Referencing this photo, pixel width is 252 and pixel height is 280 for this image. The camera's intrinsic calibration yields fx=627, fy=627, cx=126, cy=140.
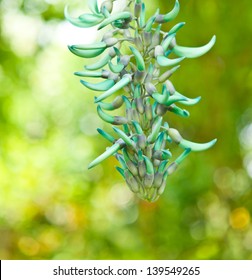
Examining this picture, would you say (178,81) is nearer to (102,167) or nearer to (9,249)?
(102,167)

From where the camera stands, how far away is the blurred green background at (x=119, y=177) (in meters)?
2.79

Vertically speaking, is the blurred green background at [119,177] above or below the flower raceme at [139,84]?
above

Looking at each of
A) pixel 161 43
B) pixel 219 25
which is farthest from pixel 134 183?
pixel 219 25

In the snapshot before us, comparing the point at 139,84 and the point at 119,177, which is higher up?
the point at 119,177

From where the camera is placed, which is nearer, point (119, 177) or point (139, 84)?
point (139, 84)

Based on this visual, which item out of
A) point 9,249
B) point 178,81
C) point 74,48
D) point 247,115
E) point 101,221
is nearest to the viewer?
point 74,48

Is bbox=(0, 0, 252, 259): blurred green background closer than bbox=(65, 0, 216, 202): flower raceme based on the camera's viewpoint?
No

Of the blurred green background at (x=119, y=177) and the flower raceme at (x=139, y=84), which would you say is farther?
the blurred green background at (x=119, y=177)

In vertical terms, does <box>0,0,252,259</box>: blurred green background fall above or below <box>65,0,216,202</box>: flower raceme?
above

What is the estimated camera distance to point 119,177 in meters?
3.69

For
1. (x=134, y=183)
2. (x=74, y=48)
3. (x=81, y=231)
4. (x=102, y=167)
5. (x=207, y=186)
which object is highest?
(x=102, y=167)

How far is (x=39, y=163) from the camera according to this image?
3.98 metres

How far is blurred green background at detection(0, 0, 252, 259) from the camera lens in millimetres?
2795

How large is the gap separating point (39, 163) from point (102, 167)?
0.44m
